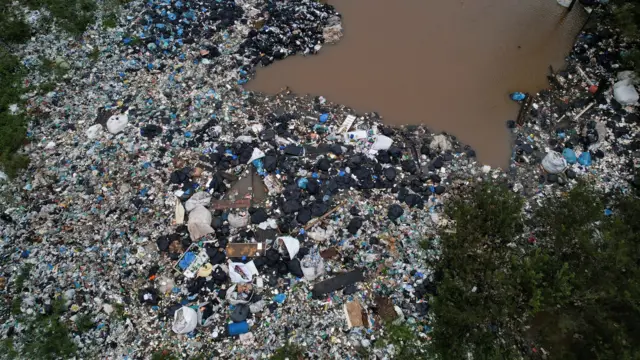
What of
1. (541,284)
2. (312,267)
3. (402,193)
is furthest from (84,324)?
(541,284)

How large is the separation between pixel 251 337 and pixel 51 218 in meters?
2.72

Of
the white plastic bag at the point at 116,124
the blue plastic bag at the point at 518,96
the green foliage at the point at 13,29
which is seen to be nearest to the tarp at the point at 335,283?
the white plastic bag at the point at 116,124

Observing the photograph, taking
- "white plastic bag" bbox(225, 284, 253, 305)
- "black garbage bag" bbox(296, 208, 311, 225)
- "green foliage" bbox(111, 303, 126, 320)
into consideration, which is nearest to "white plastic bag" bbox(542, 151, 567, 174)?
"black garbage bag" bbox(296, 208, 311, 225)

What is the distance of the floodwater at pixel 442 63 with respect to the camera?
526 cm

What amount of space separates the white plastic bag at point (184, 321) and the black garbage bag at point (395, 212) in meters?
2.30

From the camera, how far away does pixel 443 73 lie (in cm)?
558

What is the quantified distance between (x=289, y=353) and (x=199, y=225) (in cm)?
164

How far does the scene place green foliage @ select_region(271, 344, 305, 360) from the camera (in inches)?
144

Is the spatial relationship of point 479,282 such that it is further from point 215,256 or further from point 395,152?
point 215,256

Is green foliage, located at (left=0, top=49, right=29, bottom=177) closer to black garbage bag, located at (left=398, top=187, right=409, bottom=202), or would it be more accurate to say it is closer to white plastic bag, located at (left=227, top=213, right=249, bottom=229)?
white plastic bag, located at (left=227, top=213, right=249, bottom=229)

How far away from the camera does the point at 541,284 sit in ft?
12.0

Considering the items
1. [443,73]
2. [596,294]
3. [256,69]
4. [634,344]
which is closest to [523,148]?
[443,73]

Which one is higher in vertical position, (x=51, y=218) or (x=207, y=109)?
(x=207, y=109)

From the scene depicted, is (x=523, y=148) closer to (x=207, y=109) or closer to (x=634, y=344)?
(x=634, y=344)
